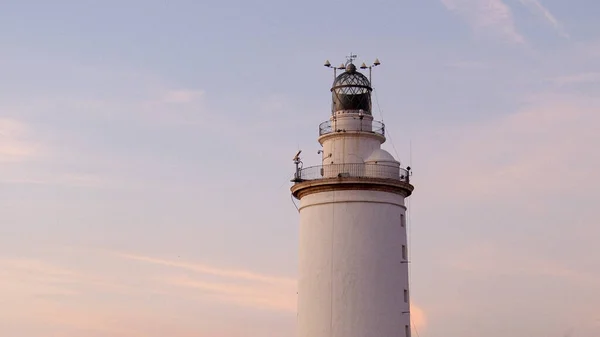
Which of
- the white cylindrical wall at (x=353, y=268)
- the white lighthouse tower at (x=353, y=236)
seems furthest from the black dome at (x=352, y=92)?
the white cylindrical wall at (x=353, y=268)

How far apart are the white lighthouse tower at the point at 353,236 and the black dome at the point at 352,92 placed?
96mm

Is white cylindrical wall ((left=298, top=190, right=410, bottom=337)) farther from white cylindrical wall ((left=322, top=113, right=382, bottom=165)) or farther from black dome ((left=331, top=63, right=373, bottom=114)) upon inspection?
black dome ((left=331, top=63, right=373, bottom=114))

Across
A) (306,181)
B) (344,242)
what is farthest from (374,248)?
(306,181)

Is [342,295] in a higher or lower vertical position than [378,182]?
lower

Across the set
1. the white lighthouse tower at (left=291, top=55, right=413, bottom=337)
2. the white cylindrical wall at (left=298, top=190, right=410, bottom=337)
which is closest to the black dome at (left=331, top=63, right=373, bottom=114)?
the white lighthouse tower at (left=291, top=55, right=413, bottom=337)

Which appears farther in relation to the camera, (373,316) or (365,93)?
(365,93)

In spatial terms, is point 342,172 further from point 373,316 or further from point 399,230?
point 373,316

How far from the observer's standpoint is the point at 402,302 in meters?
43.7

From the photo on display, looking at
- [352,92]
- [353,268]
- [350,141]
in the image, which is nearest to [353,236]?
[353,268]

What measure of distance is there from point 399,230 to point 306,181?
439 centimetres

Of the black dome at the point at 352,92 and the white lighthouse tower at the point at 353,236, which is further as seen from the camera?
the black dome at the point at 352,92

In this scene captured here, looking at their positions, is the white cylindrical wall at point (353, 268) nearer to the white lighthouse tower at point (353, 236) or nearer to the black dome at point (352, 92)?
the white lighthouse tower at point (353, 236)

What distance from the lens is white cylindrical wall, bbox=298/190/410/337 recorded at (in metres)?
43.0

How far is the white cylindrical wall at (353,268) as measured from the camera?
43.0 m
